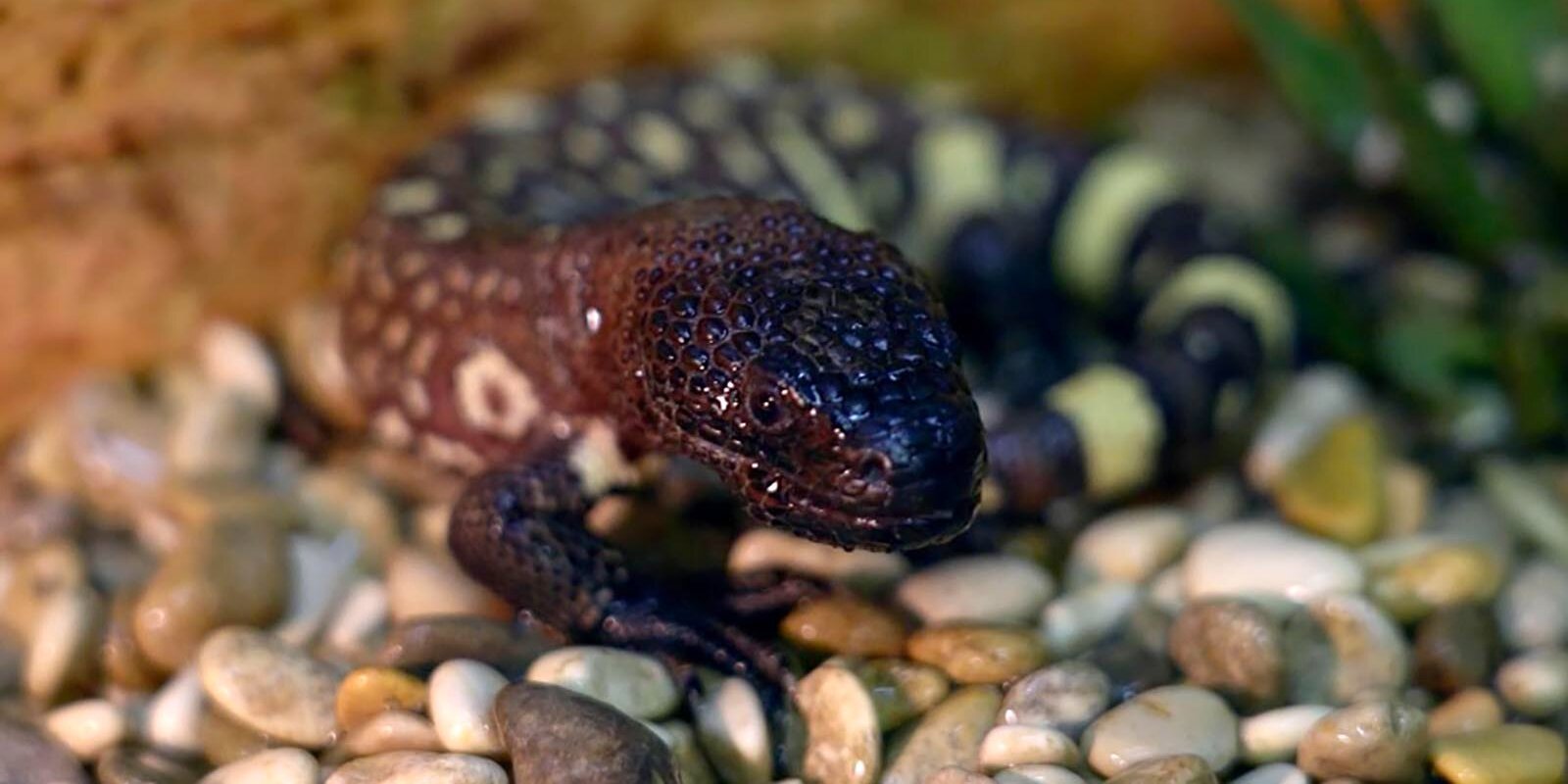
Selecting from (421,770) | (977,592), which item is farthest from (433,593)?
(977,592)

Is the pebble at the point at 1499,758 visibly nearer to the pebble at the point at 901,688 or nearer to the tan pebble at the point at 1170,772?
the tan pebble at the point at 1170,772

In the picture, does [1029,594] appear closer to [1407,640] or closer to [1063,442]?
[1063,442]

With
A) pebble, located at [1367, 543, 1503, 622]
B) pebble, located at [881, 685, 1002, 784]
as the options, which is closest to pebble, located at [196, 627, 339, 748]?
pebble, located at [881, 685, 1002, 784]

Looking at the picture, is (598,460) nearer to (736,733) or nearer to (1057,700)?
(736,733)

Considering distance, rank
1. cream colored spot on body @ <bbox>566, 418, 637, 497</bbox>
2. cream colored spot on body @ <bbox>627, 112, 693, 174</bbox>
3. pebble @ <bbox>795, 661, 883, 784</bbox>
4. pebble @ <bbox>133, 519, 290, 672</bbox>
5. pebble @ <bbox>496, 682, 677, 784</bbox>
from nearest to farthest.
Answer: pebble @ <bbox>496, 682, 677, 784</bbox>
pebble @ <bbox>795, 661, 883, 784</bbox>
pebble @ <bbox>133, 519, 290, 672</bbox>
cream colored spot on body @ <bbox>566, 418, 637, 497</bbox>
cream colored spot on body @ <bbox>627, 112, 693, 174</bbox>

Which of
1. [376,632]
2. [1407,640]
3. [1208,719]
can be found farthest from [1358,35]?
[376,632]

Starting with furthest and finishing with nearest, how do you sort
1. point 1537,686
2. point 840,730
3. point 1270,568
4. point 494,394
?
point 494,394
point 1270,568
point 1537,686
point 840,730

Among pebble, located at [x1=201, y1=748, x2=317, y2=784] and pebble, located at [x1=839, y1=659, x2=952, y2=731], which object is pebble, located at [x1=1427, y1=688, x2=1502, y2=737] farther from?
pebble, located at [x1=201, y1=748, x2=317, y2=784]
